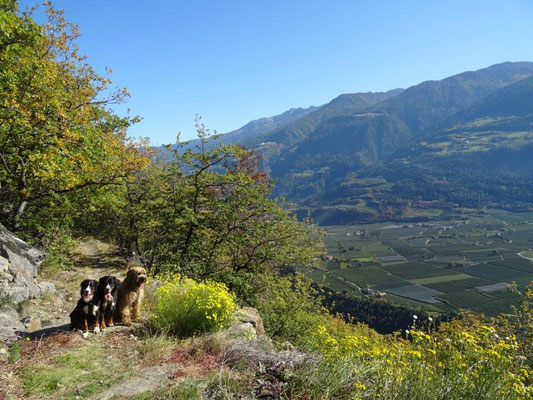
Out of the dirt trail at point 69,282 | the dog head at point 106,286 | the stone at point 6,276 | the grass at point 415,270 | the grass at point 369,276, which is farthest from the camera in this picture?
the grass at point 415,270

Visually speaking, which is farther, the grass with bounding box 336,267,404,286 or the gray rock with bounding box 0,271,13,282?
the grass with bounding box 336,267,404,286

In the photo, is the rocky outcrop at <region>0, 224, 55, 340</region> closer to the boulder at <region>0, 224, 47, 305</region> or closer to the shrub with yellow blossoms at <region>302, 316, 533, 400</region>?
the boulder at <region>0, 224, 47, 305</region>

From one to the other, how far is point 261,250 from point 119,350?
37.5 ft

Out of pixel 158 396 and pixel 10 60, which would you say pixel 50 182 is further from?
pixel 158 396

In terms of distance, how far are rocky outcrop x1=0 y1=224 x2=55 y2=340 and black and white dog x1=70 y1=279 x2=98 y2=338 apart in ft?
3.46

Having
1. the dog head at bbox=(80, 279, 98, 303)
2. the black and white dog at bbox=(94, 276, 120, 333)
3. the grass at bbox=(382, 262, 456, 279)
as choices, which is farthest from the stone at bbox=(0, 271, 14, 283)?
the grass at bbox=(382, 262, 456, 279)

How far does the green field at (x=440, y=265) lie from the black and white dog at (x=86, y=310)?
48.6m

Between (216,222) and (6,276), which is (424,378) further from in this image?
(216,222)

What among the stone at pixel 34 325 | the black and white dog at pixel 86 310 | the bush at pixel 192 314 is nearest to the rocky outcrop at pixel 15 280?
the stone at pixel 34 325

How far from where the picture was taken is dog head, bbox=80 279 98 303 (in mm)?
6621

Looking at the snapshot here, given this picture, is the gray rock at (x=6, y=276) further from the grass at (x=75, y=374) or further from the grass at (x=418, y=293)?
the grass at (x=418, y=293)

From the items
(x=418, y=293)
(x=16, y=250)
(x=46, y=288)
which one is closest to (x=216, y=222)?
(x=46, y=288)

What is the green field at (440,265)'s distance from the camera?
8394 cm

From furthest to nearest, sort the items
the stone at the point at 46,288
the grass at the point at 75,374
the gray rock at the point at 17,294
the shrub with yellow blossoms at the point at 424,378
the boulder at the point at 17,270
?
1. the stone at the point at 46,288
2. the boulder at the point at 17,270
3. the gray rock at the point at 17,294
4. the grass at the point at 75,374
5. the shrub with yellow blossoms at the point at 424,378
